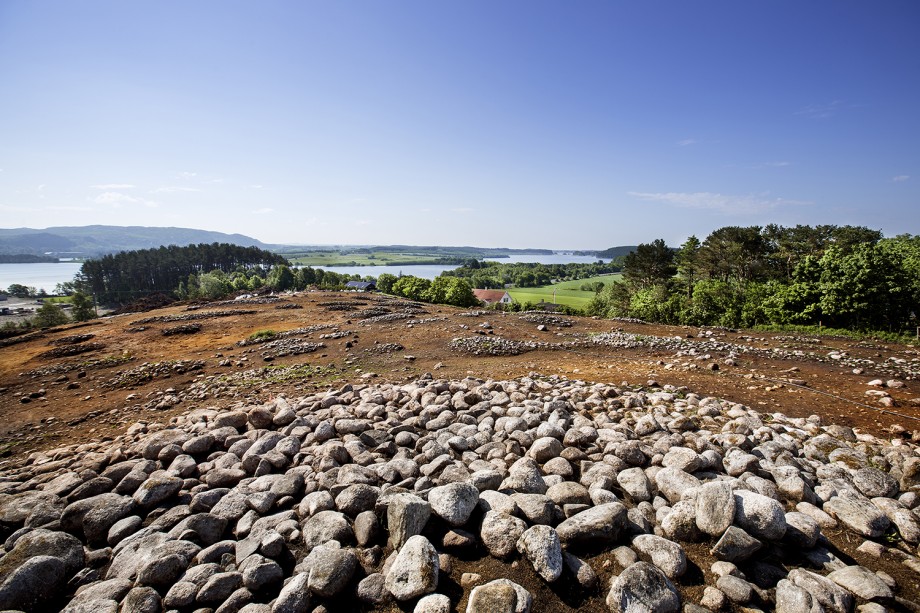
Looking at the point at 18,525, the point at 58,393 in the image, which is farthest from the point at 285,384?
the point at 58,393

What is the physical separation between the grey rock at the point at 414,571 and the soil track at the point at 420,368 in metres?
8.66

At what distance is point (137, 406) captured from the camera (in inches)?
487

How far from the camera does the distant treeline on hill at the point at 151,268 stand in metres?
86.1

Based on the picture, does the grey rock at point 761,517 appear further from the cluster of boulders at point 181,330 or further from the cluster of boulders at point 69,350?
the cluster of boulders at point 181,330

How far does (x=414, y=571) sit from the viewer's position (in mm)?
3754

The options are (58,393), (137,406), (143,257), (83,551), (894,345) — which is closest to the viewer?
(83,551)

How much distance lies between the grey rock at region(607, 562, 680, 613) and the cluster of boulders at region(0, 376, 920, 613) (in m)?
0.02

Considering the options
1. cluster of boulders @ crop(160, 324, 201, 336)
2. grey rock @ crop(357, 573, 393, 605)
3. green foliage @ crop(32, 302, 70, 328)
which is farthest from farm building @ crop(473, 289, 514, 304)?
grey rock @ crop(357, 573, 393, 605)

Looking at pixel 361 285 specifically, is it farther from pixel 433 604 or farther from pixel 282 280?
pixel 433 604

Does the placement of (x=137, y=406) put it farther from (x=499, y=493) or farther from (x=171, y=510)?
(x=499, y=493)

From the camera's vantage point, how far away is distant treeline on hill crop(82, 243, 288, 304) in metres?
86.1

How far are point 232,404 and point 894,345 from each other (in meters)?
29.8

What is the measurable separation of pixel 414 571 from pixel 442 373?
10148 mm

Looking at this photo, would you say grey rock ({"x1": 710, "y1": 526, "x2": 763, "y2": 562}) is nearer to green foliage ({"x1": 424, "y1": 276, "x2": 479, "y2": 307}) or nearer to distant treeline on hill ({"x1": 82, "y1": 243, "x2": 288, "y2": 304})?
green foliage ({"x1": 424, "y1": 276, "x2": 479, "y2": 307})
